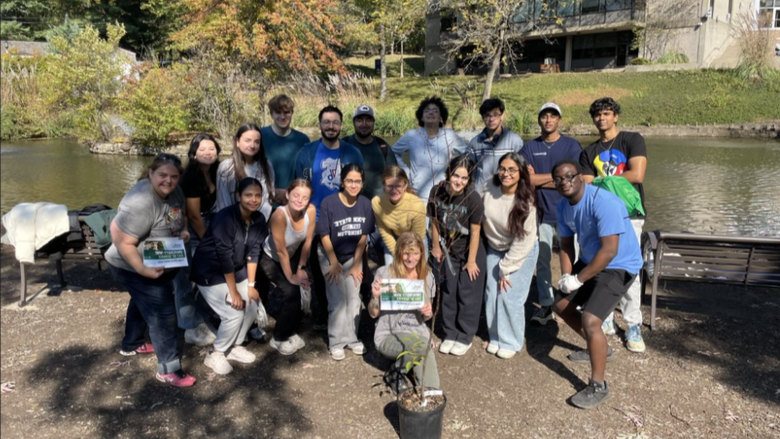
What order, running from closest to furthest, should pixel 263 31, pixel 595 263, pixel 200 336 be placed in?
pixel 595 263 → pixel 200 336 → pixel 263 31

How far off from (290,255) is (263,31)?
1766cm

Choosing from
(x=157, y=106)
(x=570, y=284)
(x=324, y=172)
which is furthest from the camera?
(x=157, y=106)

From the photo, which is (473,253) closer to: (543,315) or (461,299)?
(461,299)

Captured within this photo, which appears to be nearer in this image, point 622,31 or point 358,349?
point 358,349

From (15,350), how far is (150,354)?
1.23m

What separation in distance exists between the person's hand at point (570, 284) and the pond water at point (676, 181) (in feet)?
18.1

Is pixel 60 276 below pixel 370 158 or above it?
below

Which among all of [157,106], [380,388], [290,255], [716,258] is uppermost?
[157,106]

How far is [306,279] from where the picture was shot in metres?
4.38

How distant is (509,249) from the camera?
13.9 ft

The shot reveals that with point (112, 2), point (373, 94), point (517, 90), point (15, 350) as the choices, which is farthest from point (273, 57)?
point (112, 2)

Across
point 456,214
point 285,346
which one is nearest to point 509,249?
point 456,214

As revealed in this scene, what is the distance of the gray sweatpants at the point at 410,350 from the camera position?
11.7 feet

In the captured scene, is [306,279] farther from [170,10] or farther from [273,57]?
[170,10]
